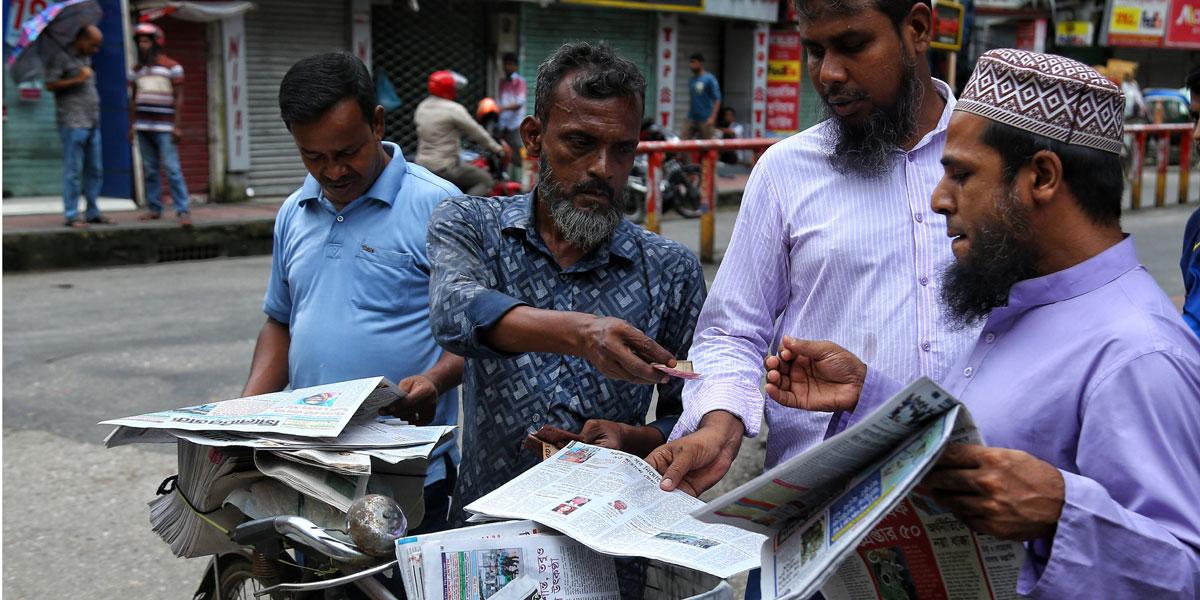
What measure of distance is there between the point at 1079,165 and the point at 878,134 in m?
0.62

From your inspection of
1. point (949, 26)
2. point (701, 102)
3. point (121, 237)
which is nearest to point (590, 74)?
point (121, 237)

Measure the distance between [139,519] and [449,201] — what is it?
2.94 metres

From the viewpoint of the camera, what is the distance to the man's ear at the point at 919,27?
219cm

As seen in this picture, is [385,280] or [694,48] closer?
[385,280]

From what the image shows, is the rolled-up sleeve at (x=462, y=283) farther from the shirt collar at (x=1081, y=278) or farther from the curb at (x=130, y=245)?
the curb at (x=130, y=245)

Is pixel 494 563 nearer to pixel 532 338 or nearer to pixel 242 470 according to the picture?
pixel 532 338

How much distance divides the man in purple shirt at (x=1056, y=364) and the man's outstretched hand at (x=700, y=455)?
0.28 metres

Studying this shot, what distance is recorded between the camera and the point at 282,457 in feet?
7.21

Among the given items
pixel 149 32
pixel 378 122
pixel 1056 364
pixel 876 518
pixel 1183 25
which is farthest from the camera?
pixel 1183 25

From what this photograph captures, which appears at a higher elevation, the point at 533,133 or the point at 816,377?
the point at 533,133

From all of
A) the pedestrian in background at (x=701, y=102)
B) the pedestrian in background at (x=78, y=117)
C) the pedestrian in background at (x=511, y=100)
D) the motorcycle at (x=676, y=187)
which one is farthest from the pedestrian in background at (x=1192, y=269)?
the pedestrian in background at (x=701, y=102)

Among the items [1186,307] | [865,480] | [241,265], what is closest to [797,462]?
[865,480]

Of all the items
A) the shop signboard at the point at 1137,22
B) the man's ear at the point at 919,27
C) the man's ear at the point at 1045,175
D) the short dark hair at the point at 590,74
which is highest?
the shop signboard at the point at 1137,22

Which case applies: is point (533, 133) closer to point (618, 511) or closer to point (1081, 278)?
point (618, 511)
